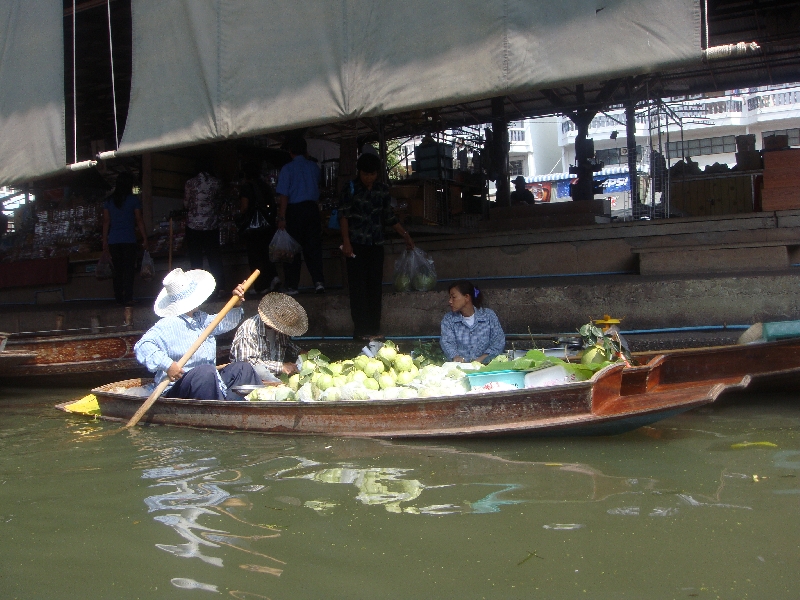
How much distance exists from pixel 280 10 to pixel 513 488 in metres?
3.86

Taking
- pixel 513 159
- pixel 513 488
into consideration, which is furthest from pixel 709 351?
pixel 513 159

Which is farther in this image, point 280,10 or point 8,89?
point 8,89

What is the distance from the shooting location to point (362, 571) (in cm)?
282

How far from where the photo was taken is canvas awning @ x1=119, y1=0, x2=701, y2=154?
4.53 m

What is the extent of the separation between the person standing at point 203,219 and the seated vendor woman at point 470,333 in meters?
3.51

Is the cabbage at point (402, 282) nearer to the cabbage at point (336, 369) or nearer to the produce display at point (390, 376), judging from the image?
the produce display at point (390, 376)

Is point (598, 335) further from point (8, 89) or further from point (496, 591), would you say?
point (8, 89)

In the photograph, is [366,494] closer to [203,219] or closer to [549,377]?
[549,377]

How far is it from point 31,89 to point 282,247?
261 cm

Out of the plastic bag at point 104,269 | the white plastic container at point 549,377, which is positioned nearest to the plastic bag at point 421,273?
the white plastic container at point 549,377

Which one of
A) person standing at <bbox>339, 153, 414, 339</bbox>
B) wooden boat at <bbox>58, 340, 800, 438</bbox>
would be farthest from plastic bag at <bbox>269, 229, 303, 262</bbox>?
wooden boat at <bbox>58, 340, 800, 438</bbox>

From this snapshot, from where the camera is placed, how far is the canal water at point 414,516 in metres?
2.72

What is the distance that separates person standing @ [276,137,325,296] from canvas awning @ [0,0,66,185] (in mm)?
2051

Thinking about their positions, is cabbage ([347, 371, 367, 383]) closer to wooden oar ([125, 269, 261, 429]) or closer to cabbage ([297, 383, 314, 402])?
cabbage ([297, 383, 314, 402])
